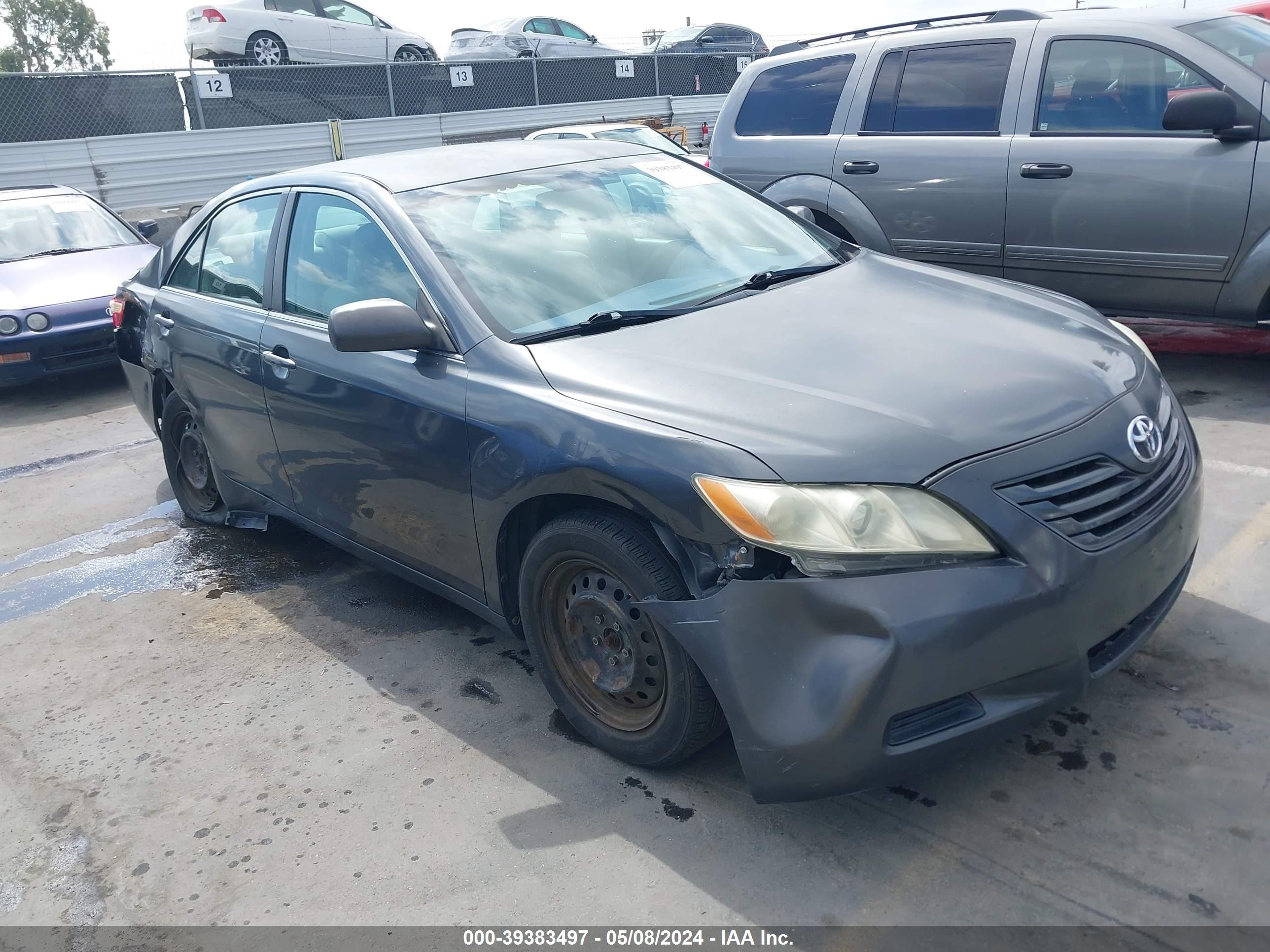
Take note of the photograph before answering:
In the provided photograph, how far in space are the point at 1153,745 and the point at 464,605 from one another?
206 cm

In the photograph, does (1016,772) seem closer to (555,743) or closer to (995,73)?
(555,743)

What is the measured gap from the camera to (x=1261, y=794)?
262 cm

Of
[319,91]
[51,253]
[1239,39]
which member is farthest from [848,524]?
[319,91]

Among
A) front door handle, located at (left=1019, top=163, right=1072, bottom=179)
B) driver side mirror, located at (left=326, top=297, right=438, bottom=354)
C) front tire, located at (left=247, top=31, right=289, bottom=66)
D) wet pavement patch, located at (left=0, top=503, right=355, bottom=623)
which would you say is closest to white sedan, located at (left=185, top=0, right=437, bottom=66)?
front tire, located at (left=247, top=31, right=289, bottom=66)

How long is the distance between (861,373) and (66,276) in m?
7.74

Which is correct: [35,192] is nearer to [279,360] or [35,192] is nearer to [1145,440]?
[279,360]

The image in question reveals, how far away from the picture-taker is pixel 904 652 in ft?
7.59

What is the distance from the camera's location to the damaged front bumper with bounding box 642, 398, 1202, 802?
7.66 feet

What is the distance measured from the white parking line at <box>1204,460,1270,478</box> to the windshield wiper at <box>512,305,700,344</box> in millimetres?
2694

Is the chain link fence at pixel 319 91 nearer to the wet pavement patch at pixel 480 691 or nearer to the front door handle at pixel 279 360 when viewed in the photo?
the front door handle at pixel 279 360

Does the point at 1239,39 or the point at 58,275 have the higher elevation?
the point at 1239,39

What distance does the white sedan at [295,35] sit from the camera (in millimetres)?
19219

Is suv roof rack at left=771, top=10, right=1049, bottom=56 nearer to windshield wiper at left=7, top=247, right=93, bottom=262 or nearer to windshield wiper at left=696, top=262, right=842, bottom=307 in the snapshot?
windshield wiper at left=696, top=262, right=842, bottom=307

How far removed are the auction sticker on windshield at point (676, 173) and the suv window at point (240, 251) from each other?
1.46 m
